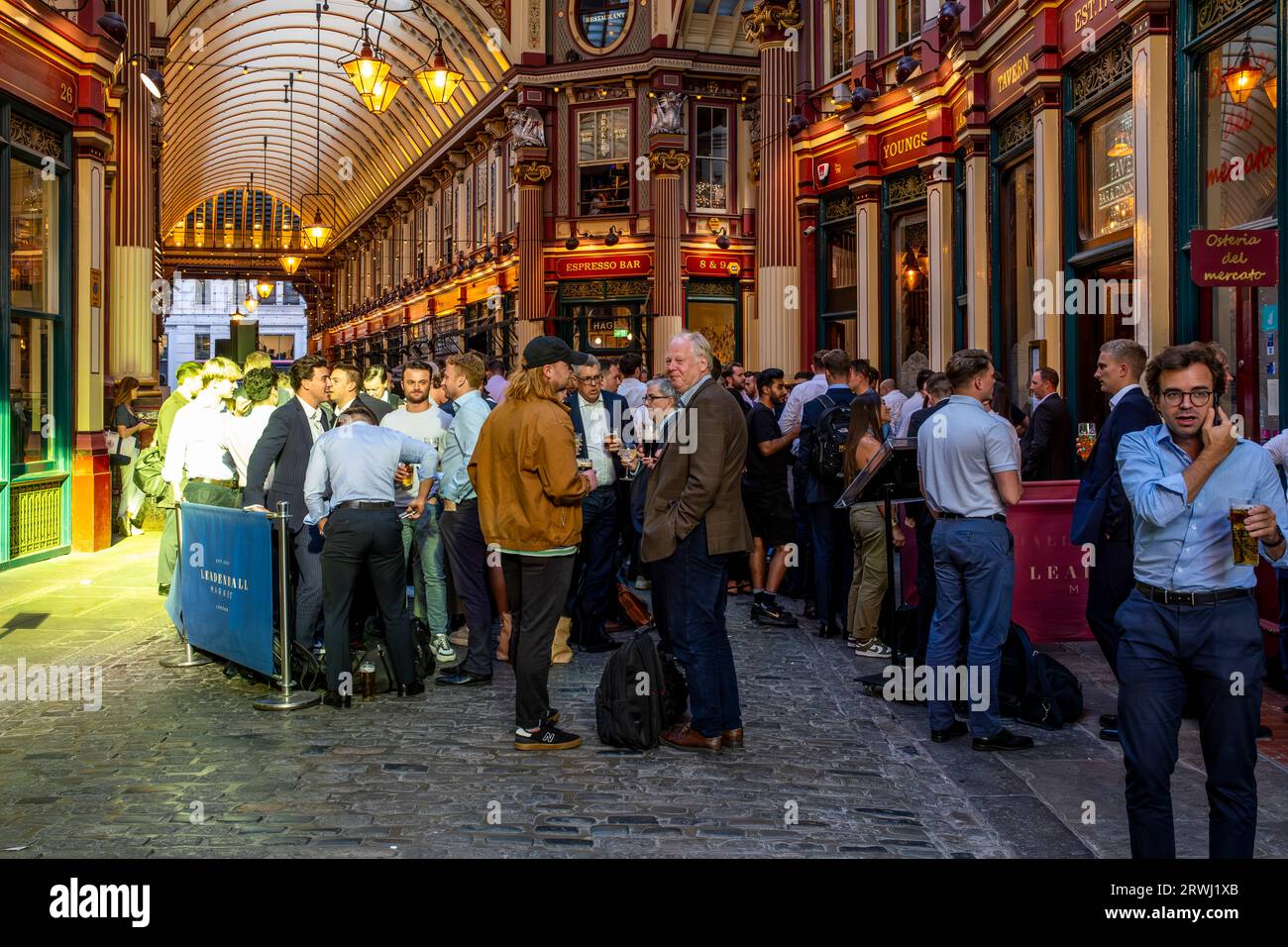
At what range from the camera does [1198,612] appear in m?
4.12

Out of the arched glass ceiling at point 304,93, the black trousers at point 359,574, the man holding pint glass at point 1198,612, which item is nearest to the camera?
the man holding pint glass at point 1198,612

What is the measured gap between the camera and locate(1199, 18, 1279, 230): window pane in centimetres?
861

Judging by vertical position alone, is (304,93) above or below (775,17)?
above

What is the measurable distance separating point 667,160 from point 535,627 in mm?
22866

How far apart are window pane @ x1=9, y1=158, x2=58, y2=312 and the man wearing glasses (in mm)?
7603

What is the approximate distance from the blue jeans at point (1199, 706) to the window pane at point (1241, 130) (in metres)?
5.42

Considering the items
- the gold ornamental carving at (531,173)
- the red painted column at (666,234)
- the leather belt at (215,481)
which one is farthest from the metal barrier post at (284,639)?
the gold ornamental carving at (531,173)

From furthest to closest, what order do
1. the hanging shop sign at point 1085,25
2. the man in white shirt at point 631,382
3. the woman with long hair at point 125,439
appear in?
the woman with long hair at point 125,439, the man in white shirt at point 631,382, the hanging shop sign at point 1085,25

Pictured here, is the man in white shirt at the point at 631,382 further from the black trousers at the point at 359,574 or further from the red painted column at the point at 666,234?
the red painted column at the point at 666,234

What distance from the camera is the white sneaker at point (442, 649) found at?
8.98 m

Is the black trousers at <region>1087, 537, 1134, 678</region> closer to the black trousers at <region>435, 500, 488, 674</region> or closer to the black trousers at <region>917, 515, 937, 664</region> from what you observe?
the black trousers at <region>917, 515, 937, 664</region>

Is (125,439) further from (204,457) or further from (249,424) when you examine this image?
(249,424)

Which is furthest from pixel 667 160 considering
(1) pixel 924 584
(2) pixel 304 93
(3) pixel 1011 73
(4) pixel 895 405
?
(2) pixel 304 93
